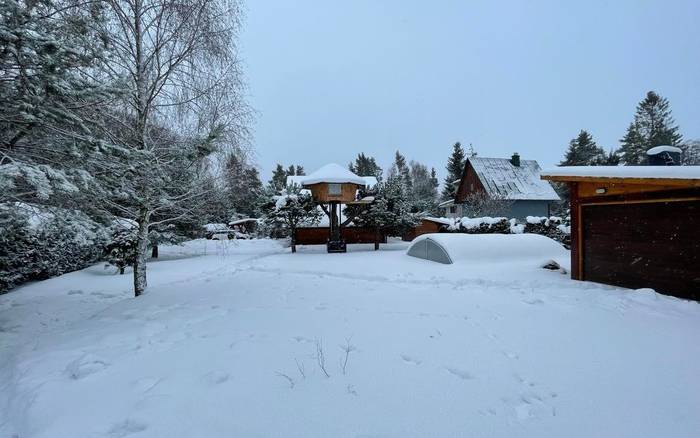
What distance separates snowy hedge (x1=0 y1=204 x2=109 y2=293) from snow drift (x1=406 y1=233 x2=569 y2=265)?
853 cm

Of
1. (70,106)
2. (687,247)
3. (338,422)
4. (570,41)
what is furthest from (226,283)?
(570,41)

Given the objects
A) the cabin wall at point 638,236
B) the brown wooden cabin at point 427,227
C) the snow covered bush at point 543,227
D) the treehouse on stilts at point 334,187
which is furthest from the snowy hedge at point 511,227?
the cabin wall at point 638,236

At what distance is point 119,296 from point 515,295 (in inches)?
339

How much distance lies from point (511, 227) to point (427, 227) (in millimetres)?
5226

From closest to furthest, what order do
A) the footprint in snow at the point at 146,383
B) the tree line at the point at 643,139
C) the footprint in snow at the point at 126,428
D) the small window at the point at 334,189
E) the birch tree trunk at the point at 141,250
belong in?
the footprint in snow at the point at 126,428
the footprint in snow at the point at 146,383
the birch tree trunk at the point at 141,250
the small window at the point at 334,189
the tree line at the point at 643,139

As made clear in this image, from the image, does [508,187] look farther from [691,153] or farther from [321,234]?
[691,153]

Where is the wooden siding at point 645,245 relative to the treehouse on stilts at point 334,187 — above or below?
below

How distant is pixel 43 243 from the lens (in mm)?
9156

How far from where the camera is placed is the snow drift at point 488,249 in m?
10.1

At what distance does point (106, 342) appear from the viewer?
12.5ft

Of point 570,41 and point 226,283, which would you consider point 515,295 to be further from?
point 570,41

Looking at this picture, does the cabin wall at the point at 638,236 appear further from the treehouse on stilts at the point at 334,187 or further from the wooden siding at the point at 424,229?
the wooden siding at the point at 424,229

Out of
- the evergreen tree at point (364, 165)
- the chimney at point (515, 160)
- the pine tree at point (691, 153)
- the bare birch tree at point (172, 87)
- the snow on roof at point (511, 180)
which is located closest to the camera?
the bare birch tree at point (172, 87)

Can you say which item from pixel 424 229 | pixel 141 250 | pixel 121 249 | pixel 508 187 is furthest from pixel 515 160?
pixel 141 250
